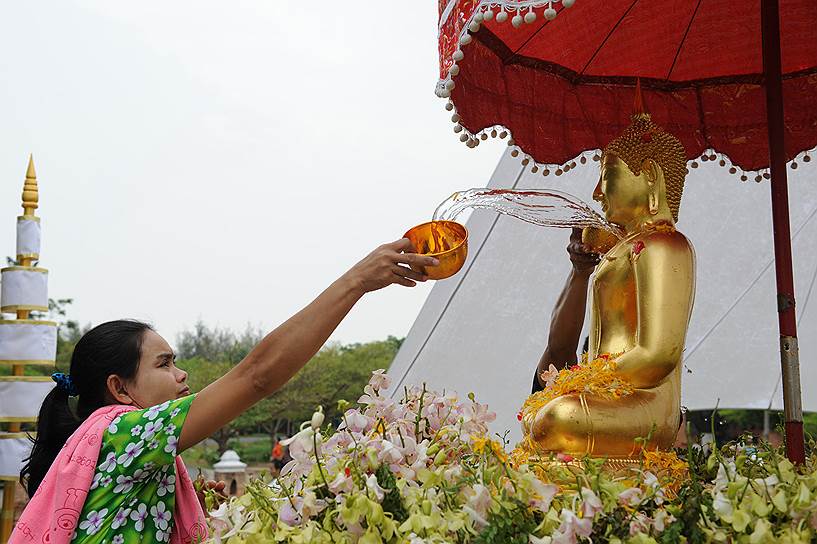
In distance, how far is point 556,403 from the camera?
5.57ft

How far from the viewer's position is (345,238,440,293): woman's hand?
1.59 meters

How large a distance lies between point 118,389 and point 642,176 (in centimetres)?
122

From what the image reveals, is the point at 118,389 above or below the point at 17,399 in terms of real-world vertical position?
above

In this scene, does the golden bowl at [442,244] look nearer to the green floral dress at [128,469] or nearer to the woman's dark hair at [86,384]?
the green floral dress at [128,469]

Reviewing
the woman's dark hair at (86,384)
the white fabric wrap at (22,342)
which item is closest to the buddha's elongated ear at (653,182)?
the woman's dark hair at (86,384)

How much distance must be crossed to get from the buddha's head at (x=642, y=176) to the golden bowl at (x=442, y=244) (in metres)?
0.47

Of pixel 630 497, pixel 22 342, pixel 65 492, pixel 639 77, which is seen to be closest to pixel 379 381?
pixel 630 497

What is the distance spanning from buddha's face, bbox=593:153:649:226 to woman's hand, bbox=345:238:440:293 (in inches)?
21.9

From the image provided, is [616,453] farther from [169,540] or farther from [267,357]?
[169,540]

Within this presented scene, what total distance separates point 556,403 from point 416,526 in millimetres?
527

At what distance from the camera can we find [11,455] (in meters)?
4.44

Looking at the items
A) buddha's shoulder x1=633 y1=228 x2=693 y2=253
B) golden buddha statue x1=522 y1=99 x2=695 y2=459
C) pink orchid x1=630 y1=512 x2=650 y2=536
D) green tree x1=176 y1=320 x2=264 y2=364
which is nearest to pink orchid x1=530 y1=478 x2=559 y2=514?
pink orchid x1=630 y1=512 x2=650 y2=536

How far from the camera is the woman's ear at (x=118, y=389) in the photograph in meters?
1.91

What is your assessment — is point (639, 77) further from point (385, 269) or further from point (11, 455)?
point (11, 455)
